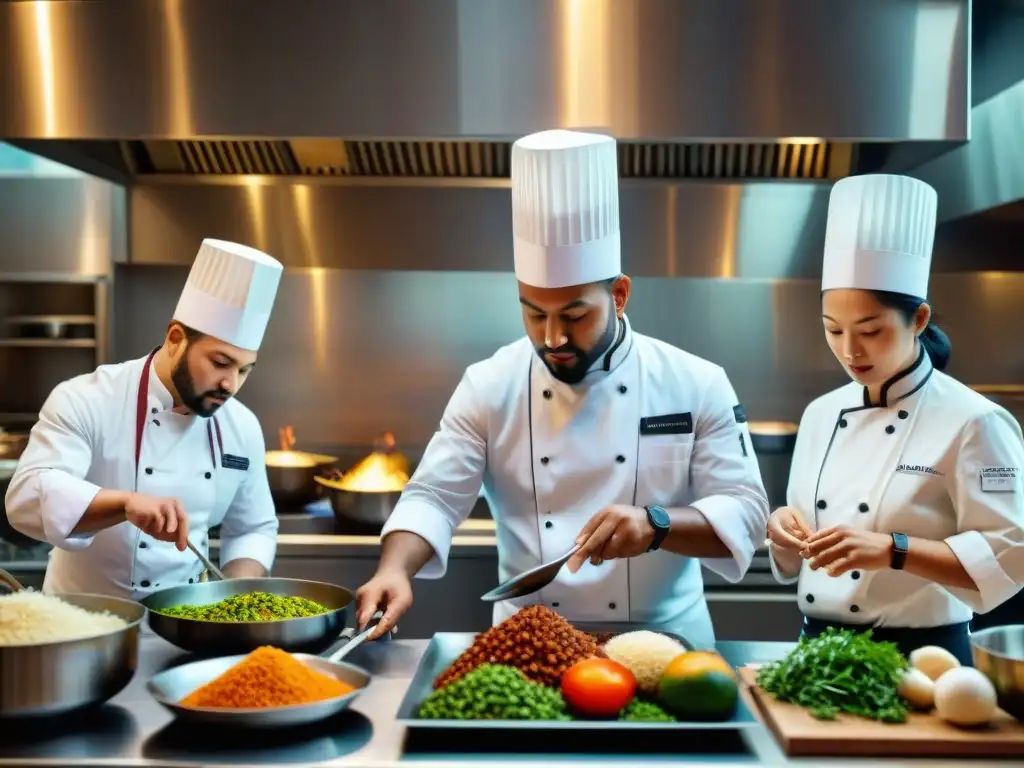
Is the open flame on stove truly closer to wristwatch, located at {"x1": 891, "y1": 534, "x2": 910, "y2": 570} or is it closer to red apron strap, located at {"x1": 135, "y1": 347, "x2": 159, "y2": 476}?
red apron strap, located at {"x1": 135, "y1": 347, "x2": 159, "y2": 476}

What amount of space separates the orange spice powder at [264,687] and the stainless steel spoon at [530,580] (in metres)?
0.42

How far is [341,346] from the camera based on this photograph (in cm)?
446

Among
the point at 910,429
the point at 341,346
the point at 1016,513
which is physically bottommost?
the point at 1016,513

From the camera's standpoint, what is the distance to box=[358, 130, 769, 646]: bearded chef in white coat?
2.19 metres

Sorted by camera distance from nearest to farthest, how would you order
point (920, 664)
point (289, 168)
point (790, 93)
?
point (920, 664) → point (790, 93) → point (289, 168)

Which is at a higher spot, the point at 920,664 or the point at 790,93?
A: the point at 790,93

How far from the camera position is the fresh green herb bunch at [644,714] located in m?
1.50

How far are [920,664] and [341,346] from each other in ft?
10.5

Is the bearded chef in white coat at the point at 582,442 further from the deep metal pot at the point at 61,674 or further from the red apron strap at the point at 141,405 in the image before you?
the red apron strap at the point at 141,405

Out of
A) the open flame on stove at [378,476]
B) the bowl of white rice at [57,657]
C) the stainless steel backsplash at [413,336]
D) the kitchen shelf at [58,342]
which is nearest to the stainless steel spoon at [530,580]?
the bowl of white rice at [57,657]

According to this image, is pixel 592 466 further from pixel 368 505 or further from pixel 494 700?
pixel 368 505

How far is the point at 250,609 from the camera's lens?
1.88 metres

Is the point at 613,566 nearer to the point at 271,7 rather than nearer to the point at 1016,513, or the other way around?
the point at 1016,513

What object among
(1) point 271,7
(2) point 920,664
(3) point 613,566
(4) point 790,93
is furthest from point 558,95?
(2) point 920,664
